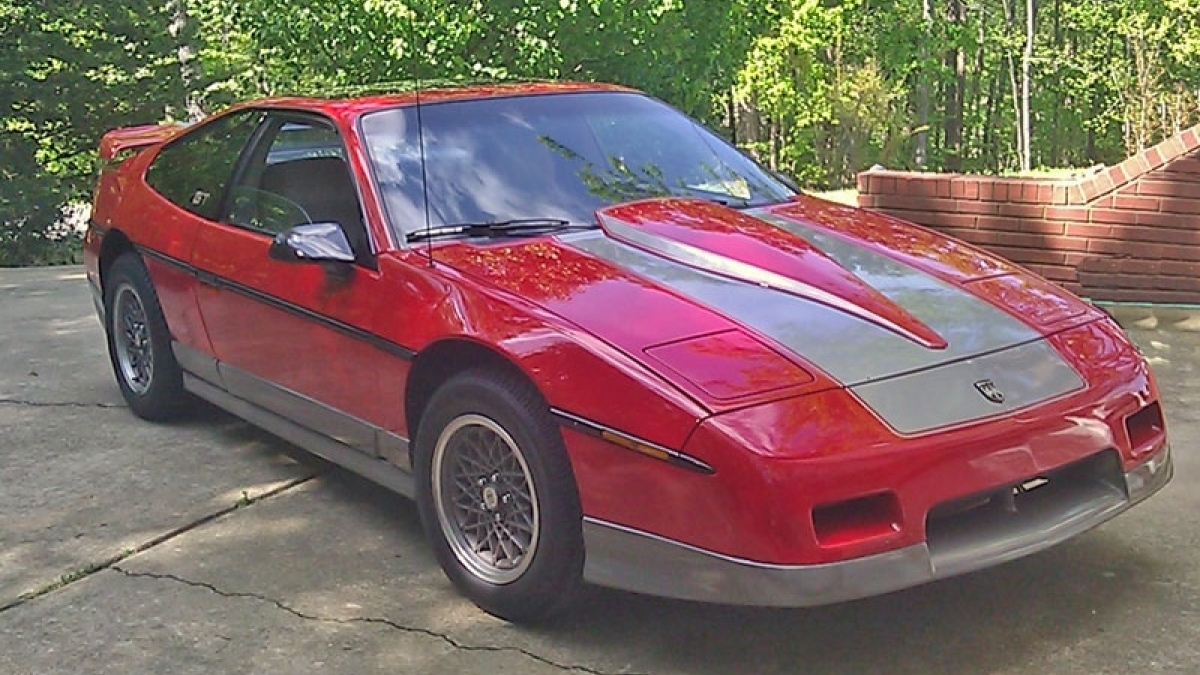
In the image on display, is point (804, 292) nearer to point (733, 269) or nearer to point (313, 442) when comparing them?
point (733, 269)

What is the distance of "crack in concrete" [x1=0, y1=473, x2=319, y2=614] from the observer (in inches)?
156

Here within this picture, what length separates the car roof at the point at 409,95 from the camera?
14.9ft

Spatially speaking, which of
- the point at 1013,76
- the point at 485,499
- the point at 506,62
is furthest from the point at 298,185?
the point at 1013,76

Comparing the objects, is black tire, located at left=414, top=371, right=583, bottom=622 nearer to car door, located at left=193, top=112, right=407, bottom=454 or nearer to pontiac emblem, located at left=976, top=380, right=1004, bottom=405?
car door, located at left=193, top=112, right=407, bottom=454

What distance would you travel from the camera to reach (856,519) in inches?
119

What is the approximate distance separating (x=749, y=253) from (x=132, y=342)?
3.15m

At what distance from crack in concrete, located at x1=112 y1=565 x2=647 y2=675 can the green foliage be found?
206cm

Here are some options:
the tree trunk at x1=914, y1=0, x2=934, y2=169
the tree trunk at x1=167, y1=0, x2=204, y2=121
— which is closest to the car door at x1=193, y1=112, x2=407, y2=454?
the tree trunk at x1=167, y1=0, x2=204, y2=121

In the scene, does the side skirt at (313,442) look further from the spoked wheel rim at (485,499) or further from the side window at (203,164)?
the side window at (203,164)

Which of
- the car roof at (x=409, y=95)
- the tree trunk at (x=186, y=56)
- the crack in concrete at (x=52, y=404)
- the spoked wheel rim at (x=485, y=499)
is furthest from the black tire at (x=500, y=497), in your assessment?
the tree trunk at (x=186, y=56)

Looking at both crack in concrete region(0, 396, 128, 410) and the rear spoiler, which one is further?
the rear spoiler

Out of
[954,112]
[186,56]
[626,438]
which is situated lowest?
[954,112]

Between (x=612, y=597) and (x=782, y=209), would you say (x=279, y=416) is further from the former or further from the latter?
(x=782, y=209)

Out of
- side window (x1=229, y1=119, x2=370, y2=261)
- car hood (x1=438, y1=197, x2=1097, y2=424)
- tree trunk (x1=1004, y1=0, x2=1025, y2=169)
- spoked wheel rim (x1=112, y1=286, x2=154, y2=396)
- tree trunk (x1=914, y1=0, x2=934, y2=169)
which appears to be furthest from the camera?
tree trunk (x1=1004, y1=0, x2=1025, y2=169)
